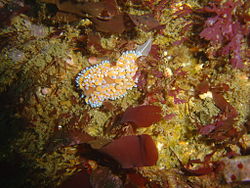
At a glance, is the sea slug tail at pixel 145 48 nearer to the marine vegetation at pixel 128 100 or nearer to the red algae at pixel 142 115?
the marine vegetation at pixel 128 100

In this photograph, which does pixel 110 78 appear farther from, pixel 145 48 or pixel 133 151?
pixel 133 151

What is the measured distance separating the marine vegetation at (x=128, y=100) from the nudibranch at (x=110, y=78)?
2 cm

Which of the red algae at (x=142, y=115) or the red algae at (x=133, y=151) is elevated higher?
the red algae at (x=142, y=115)

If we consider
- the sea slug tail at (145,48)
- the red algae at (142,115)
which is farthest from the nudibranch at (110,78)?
the red algae at (142,115)

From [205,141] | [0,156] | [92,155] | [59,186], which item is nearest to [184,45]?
[205,141]

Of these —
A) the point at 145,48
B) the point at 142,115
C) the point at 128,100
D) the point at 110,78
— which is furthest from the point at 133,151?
the point at 145,48

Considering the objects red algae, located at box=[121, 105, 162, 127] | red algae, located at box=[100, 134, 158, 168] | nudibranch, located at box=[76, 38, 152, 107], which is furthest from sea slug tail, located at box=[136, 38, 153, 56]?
red algae, located at box=[100, 134, 158, 168]

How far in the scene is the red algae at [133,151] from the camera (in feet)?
8.37

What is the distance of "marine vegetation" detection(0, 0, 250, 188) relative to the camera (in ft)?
8.63

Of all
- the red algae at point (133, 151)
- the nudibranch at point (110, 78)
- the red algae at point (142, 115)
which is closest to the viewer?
the red algae at point (133, 151)

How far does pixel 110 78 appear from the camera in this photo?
3010 millimetres

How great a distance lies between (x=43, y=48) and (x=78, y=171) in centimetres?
217

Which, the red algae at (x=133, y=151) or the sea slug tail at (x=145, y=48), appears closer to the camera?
the red algae at (x=133, y=151)

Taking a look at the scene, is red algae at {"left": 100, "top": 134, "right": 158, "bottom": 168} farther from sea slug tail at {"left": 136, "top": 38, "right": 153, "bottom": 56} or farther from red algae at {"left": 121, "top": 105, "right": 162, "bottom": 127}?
sea slug tail at {"left": 136, "top": 38, "right": 153, "bottom": 56}
